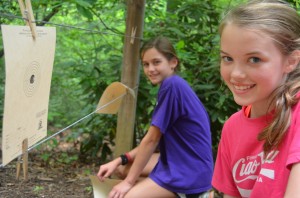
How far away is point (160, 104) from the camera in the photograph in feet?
7.42

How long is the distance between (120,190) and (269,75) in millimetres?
1373

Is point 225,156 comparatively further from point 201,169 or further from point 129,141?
point 129,141

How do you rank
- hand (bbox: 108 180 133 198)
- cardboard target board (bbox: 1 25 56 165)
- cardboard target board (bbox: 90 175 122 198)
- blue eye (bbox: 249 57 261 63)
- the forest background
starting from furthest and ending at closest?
the forest background < cardboard target board (bbox: 90 175 122 198) < hand (bbox: 108 180 133 198) < cardboard target board (bbox: 1 25 56 165) < blue eye (bbox: 249 57 261 63)

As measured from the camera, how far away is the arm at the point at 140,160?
2.22 m

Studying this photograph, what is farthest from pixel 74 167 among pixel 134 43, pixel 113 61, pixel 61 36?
pixel 61 36

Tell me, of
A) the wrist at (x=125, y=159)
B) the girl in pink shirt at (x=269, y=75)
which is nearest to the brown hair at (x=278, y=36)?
the girl in pink shirt at (x=269, y=75)

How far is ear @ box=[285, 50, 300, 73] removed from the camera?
1.08 m

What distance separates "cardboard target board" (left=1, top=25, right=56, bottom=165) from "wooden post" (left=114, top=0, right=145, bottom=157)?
108 cm

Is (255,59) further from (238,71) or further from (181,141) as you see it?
(181,141)

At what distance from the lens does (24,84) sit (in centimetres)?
135

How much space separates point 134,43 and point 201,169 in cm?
91

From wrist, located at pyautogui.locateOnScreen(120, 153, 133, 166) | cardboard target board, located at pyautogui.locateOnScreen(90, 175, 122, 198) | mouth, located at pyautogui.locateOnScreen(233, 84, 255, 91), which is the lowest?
cardboard target board, located at pyautogui.locateOnScreen(90, 175, 122, 198)

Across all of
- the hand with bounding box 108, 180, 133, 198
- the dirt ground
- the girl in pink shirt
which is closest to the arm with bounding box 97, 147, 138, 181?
the hand with bounding box 108, 180, 133, 198

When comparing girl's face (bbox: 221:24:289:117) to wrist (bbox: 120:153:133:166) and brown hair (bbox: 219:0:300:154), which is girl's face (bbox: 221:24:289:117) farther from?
wrist (bbox: 120:153:133:166)
